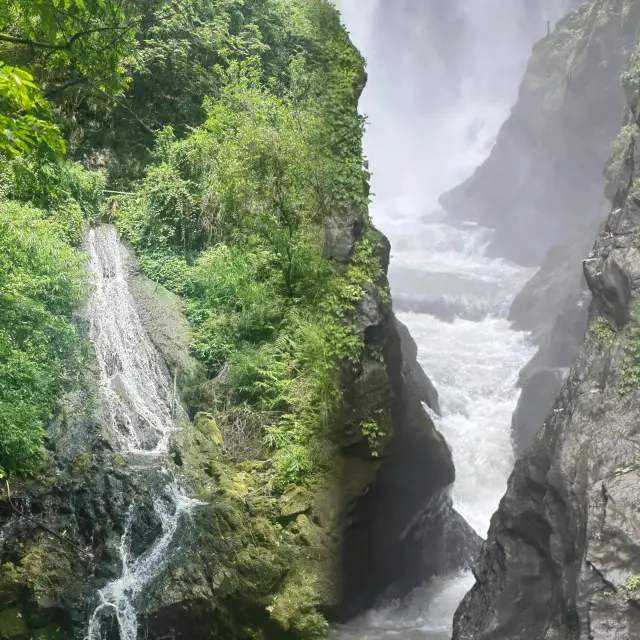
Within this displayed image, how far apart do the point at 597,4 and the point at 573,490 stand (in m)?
30.5

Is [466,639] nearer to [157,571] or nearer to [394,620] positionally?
[394,620]

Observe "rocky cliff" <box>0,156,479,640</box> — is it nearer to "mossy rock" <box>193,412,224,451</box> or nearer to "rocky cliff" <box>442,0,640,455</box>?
"mossy rock" <box>193,412,224,451</box>

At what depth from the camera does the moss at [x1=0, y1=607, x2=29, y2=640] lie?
7.16 m

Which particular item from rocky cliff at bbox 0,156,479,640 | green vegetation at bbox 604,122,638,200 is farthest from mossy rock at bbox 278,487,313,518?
green vegetation at bbox 604,122,638,200

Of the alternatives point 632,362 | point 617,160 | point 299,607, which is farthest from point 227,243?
point 617,160

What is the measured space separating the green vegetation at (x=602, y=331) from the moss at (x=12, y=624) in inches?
347

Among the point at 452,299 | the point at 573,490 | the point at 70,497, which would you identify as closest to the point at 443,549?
the point at 573,490

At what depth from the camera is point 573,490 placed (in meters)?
8.11

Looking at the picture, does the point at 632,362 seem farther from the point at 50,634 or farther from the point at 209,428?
the point at 50,634

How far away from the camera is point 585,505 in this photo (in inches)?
304

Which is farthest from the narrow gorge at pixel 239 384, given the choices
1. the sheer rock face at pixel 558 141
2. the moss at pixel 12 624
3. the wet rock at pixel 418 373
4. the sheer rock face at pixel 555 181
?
the sheer rock face at pixel 558 141

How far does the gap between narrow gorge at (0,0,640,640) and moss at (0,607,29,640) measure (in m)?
0.02

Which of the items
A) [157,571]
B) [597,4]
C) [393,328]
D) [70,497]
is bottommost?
[157,571]

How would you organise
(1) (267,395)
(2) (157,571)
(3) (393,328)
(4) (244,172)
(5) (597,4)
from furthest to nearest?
(5) (597,4), (3) (393,328), (4) (244,172), (1) (267,395), (2) (157,571)
